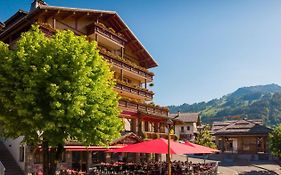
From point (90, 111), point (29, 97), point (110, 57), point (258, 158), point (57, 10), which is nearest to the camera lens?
point (29, 97)

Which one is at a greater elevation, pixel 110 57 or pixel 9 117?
pixel 110 57

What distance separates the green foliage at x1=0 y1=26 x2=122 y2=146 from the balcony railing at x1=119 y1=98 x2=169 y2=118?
15.2 meters

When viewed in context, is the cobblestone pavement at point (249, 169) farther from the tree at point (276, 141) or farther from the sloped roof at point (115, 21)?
the sloped roof at point (115, 21)

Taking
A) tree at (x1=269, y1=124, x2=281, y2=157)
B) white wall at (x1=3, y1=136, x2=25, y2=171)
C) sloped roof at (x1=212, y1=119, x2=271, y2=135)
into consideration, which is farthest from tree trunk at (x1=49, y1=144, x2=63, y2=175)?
sloped roof at (x1=212, y1=119, x2=271, y2=135)

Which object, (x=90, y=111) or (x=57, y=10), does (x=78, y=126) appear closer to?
(x=90, y=111)

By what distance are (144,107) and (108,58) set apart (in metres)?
7.49

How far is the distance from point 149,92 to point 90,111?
25620 millimetres

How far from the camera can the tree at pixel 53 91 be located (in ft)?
64.6

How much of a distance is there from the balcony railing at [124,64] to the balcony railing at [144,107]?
4703 millimetres

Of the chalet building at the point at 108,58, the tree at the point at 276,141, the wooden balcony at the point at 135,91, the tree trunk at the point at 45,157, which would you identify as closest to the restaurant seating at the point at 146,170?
the chalet building at the point at 108,58

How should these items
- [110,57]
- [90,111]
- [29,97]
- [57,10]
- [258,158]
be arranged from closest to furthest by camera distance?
[29,97], [90,111], [57,10], [110,57], [258,158]

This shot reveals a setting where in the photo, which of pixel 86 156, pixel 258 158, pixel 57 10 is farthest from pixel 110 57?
pixel 258 158

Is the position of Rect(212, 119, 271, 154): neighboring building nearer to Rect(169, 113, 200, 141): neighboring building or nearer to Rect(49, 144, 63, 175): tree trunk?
Rect(169, 113, 200, 141): neighboring building

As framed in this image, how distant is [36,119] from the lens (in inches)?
768
